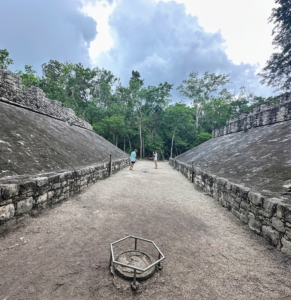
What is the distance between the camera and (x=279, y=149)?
6.39m

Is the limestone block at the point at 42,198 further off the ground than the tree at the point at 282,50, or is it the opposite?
the tree at the point at 282,50

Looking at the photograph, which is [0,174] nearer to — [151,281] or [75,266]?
[75,266]

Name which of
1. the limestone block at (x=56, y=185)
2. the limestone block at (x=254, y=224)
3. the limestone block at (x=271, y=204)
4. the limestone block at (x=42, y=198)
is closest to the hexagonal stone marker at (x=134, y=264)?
the limestone block at (x=271, y=204)

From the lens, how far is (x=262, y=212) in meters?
3.49

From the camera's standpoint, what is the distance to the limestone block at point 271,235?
307 cm

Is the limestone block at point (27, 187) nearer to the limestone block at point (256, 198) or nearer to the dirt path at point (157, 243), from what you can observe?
the dirt path at point (157, 243)

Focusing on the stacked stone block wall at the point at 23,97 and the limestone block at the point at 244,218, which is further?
the stacked stone block wall at the point at 23,97

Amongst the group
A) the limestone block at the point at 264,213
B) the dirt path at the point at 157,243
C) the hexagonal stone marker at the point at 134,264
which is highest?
the limestone block at the point at 264,213

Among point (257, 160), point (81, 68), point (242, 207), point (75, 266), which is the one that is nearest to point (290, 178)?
point (242, 207)

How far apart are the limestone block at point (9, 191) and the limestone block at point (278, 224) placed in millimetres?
5007

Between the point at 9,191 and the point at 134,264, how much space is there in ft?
8.72

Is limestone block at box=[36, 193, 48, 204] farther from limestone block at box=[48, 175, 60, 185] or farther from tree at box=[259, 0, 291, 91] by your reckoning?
tree at box=[259, 0, 291, 91]

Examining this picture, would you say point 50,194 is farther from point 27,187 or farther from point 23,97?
point 23,97

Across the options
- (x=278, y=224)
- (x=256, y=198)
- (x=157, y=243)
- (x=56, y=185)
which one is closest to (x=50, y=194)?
(x=56, y=185)
